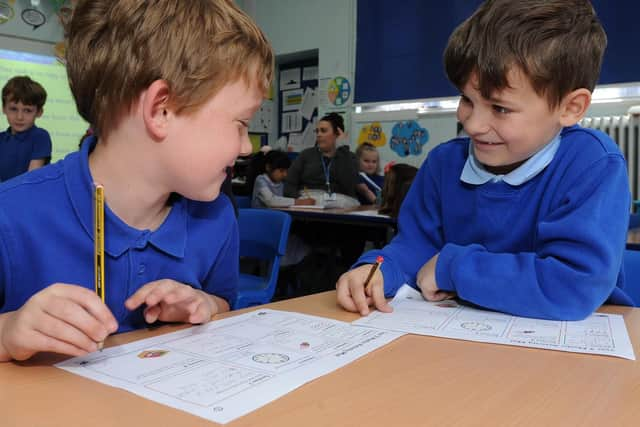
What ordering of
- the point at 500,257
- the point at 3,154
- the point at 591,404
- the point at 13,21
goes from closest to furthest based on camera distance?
1. the point at 591,404
2. the point at 500,257
3. the point at 3,154
4. the point at 13,21

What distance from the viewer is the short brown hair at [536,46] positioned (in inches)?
34.9

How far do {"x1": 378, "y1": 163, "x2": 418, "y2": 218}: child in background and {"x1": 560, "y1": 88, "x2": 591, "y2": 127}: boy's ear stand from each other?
1933 mm

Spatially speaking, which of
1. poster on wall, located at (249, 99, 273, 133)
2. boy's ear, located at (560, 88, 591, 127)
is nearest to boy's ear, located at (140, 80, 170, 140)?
boy's ear, located at (560, 88, 591, 127)

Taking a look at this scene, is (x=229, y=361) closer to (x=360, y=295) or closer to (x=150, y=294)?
(x=150, y=294)

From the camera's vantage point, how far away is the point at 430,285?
91 centimetres

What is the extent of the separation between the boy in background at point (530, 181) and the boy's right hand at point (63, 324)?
0.39 m

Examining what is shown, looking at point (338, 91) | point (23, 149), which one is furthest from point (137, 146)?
point (338, 91)

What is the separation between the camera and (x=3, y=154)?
12.4 ft

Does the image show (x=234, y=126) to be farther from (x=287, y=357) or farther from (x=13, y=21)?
(x=13, y=21)

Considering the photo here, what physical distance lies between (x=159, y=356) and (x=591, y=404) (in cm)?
41

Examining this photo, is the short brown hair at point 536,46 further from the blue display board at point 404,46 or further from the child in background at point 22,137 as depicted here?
the blue display board at point 404,46

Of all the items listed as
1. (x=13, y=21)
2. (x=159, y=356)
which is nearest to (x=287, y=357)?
(x=159, y=356)

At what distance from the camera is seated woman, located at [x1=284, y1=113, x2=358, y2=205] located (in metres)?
4.61

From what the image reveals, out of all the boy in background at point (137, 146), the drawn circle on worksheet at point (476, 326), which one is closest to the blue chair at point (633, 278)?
the drawn circle on worksheet at point (476, 326)
